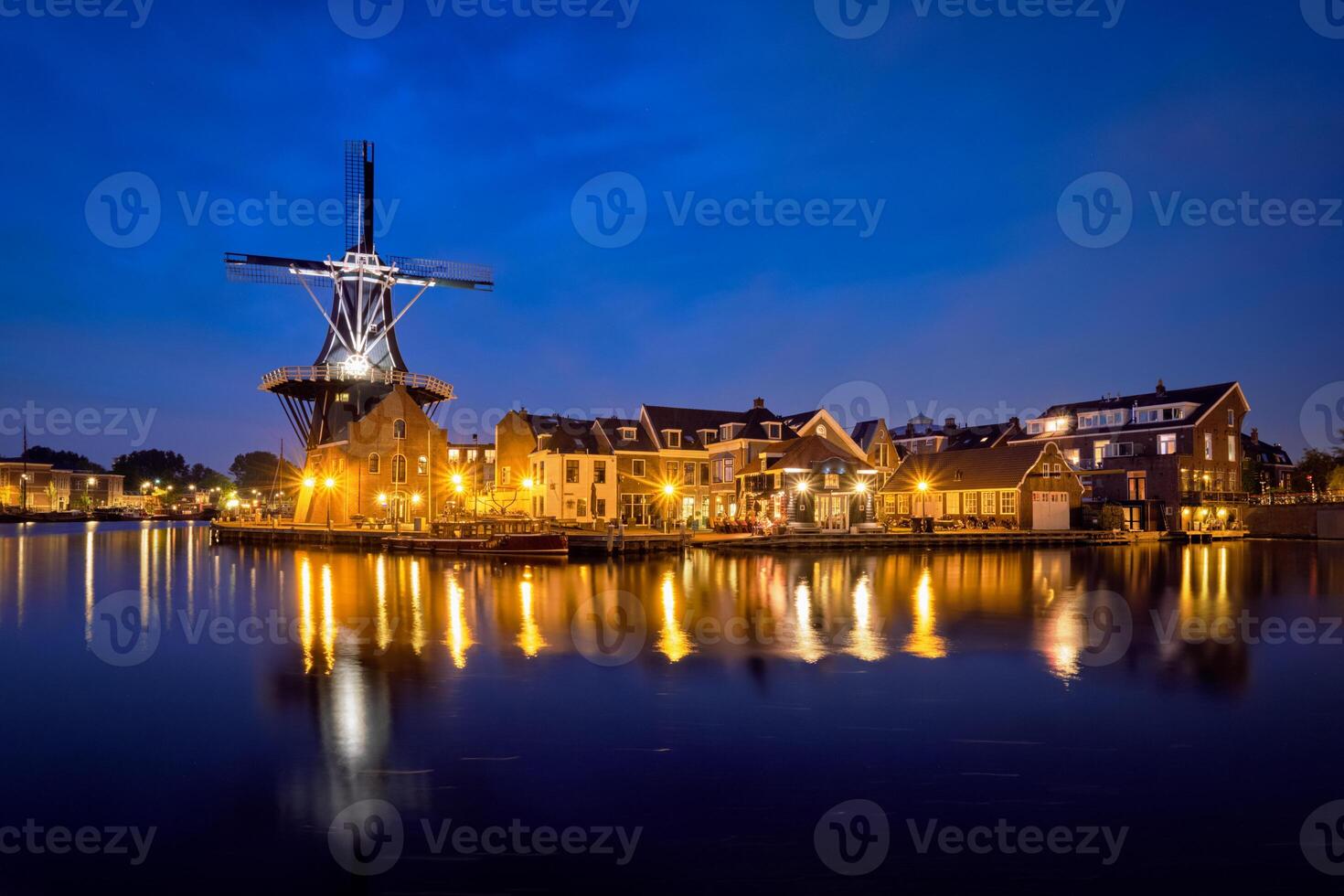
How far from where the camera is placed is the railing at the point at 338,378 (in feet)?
178

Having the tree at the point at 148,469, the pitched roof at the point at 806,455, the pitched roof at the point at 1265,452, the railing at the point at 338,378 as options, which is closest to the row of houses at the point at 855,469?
the pitched roof at the point at 806,455

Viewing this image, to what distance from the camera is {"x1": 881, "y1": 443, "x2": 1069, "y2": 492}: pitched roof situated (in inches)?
2219

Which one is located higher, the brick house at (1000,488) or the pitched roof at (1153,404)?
the pitched roof at (1153,404)

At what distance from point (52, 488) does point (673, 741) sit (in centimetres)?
16599

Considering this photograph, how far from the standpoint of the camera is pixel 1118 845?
333 inches

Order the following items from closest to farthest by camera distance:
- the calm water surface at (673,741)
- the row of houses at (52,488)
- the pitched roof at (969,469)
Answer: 1. the calm water surface at (673,741)
2. the pitched roof at (969,469)
3. the row of houses at (52,488)

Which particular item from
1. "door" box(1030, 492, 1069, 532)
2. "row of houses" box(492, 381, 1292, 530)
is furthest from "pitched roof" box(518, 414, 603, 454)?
"door" box(1030, 492, 1069, 532)

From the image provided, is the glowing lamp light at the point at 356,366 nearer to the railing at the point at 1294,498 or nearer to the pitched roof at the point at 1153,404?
the pitched roof at the point at 1153,404

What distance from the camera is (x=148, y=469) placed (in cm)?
18350

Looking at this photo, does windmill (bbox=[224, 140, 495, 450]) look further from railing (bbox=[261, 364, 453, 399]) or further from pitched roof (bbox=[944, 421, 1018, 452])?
pitched roof (bbox=[944, 421, 1018, 452])

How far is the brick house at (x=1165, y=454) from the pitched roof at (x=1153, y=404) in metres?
0.07

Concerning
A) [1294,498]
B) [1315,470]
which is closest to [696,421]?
[1294,498]

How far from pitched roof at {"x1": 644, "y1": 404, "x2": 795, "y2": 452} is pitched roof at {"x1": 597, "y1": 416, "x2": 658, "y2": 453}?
1.01 meters

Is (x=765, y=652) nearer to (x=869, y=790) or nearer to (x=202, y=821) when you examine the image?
(x=869, y=790)
